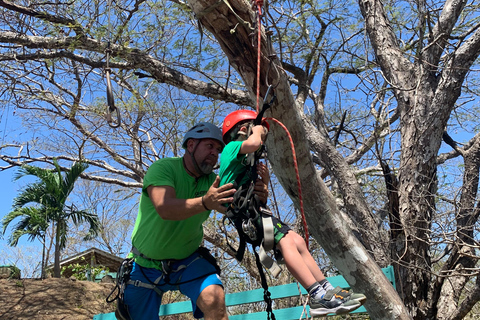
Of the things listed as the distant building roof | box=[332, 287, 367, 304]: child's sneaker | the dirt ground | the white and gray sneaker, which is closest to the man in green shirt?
the white and gray sneaker

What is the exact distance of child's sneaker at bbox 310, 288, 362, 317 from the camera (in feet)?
8.32

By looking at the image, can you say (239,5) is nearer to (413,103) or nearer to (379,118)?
(413,103)

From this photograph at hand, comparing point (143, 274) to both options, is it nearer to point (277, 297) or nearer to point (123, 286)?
point (123, 286)

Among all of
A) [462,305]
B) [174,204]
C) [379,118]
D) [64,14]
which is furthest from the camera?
[379,118]

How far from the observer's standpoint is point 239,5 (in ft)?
9.95

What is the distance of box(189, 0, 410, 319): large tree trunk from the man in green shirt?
A: 0.51 m

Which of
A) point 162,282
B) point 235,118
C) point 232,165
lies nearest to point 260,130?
point 232,165

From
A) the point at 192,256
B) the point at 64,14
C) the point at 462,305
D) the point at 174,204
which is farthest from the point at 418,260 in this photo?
the point at 64,14

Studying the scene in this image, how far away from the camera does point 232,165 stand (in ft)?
9.59

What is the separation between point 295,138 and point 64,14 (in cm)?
542

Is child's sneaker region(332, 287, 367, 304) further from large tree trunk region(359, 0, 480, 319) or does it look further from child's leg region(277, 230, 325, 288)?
large tree trunk region(359, 0, 480, 319)

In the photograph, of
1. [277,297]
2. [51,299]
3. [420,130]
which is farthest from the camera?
[51,299]

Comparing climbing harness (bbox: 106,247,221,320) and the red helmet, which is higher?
the red helmet

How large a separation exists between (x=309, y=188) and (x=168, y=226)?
3.90ft
